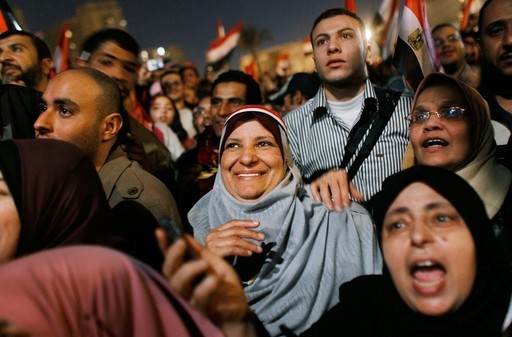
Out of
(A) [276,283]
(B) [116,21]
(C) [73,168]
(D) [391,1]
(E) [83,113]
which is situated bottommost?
(A) [276,283]

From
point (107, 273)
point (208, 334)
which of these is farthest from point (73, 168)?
point (208, 334)

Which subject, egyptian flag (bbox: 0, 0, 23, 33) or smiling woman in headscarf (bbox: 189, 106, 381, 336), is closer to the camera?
smiling woman in headscarf (bbox: 189, 106, 381, 336)

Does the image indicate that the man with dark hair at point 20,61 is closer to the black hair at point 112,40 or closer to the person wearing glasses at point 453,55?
the black hair at point 112,40

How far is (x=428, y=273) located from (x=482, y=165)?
95 centimetres

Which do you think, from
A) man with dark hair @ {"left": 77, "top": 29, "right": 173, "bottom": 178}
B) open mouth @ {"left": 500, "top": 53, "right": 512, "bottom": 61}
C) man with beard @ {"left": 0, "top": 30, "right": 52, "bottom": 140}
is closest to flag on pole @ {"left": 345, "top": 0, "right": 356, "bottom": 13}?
open mouth @ {"left": 500, "top": 53, "right": 512, "bottom": 61}

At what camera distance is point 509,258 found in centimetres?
201

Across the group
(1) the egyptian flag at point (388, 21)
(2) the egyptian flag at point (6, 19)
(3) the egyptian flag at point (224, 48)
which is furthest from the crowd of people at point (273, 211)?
(3) the egyptian flag at point (224, 48)

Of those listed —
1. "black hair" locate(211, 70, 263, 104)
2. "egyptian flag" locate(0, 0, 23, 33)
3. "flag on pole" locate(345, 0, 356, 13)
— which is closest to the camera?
"black hair" locate(211, 70, 263, 104)

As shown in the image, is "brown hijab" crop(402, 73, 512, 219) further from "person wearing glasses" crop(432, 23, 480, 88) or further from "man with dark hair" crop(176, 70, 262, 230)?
"person wearing glasses" crop(432, 23, 480, 88)

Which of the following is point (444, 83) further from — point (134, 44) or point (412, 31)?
point (134, 44)

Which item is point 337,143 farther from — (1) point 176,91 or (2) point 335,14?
(1) point 176,91

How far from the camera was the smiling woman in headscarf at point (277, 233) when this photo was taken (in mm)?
2230

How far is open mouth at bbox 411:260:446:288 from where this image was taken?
1.74 meters

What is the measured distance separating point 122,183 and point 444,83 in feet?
6.49
